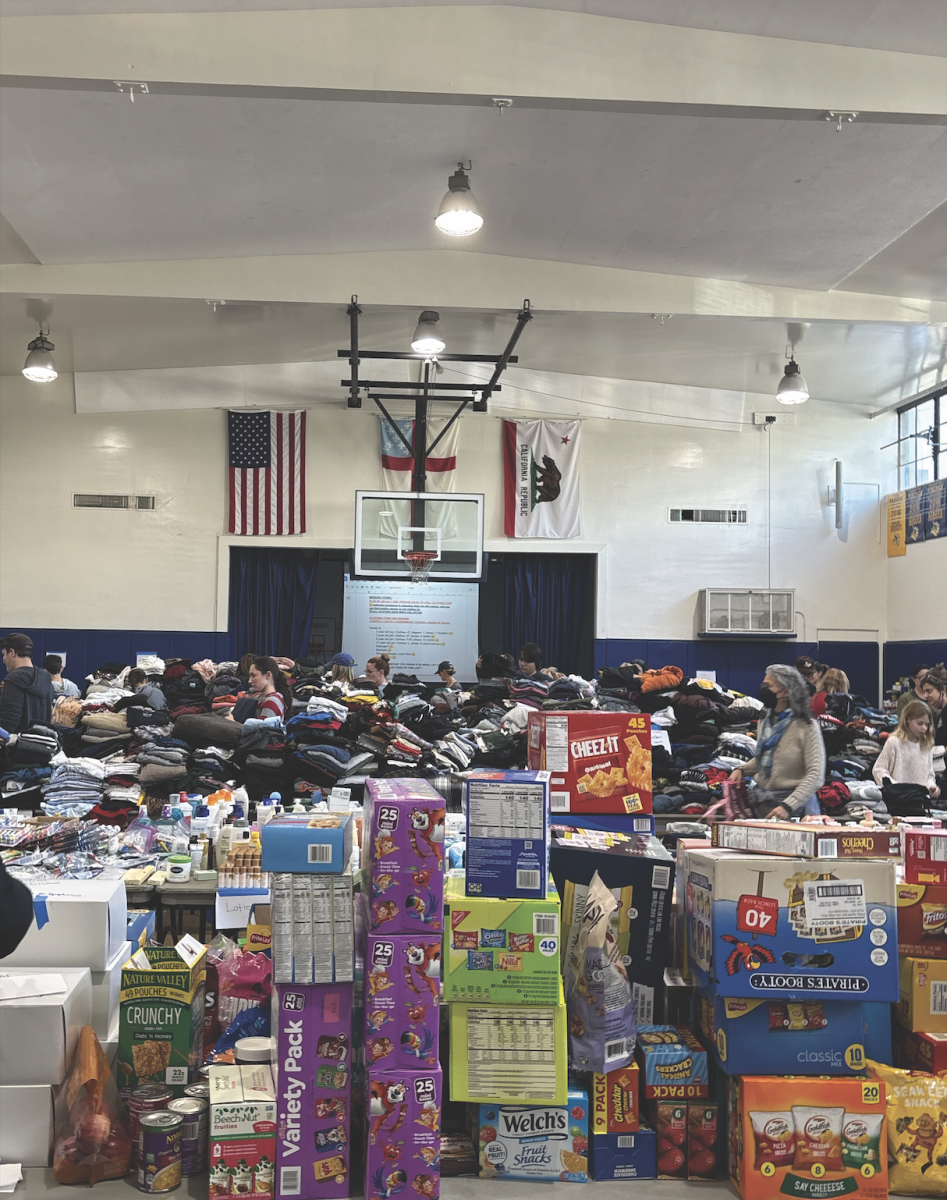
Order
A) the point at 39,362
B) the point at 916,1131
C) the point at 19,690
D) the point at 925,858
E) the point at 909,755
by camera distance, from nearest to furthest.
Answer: the point at 916,1131 → the point at 925,858 → the point at 909,755 → the point at 19,690 → the point at 39,362

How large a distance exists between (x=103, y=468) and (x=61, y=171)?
6.70m

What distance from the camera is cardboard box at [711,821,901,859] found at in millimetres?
3056

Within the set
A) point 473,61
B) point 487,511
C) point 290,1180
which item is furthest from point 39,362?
point 290,1180

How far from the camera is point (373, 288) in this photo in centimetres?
Result: 937

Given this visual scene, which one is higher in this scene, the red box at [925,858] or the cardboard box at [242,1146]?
the red box at [925,858]

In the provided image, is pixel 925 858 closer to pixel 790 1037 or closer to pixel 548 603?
pixel 790 1037

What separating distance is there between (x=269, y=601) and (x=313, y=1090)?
1146 centimetres

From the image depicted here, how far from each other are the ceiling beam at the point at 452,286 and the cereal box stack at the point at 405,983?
7.29 m

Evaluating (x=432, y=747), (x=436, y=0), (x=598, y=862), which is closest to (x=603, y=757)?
(x=598, y=862)

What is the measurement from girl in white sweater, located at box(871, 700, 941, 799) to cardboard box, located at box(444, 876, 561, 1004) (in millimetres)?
4416

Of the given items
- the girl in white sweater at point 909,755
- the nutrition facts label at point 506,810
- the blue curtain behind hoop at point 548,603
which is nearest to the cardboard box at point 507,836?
the nutrition facts label at point 506,810

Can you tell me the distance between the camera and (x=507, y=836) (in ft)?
9.87

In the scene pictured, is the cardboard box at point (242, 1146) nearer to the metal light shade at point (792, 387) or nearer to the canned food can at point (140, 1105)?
the canned food can at point (140, 1105)

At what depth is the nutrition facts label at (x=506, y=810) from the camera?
3.01 meters
